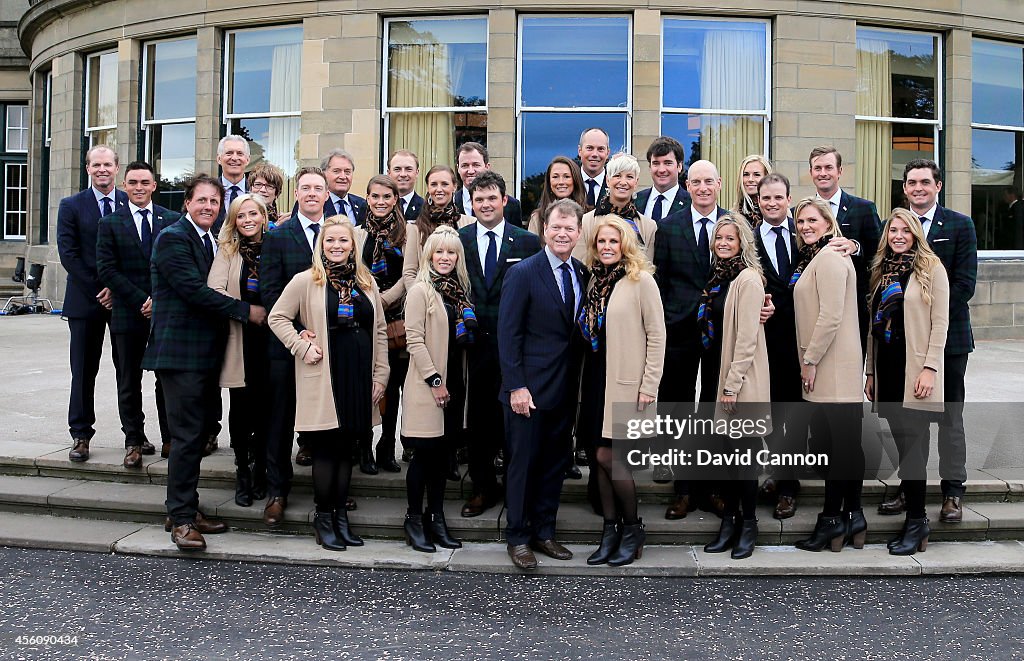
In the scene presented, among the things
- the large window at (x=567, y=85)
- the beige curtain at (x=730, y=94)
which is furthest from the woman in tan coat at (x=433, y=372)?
the beige curtain at (x=730, y=94)

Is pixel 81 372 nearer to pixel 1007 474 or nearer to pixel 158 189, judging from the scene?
pixel 1007 474

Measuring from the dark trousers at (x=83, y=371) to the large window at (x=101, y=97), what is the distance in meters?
9.98

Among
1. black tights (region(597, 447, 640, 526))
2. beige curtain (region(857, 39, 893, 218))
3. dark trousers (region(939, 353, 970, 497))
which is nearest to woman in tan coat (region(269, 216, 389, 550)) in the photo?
black tights (region(597, 447, 640, 526))

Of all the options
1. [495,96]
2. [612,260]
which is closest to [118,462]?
[612,260]

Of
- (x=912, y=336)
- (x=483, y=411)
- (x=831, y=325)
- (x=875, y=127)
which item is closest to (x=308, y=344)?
(x=483, y=411)

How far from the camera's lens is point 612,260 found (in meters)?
5.25

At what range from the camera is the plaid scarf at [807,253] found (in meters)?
5.56

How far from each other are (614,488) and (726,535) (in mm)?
743

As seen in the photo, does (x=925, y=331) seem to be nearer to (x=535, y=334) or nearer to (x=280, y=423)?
(x=535, y=334)

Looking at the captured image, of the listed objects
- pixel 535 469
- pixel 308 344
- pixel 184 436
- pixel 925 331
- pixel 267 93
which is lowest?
pixel 535 469

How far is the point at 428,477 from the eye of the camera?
18.4 ft

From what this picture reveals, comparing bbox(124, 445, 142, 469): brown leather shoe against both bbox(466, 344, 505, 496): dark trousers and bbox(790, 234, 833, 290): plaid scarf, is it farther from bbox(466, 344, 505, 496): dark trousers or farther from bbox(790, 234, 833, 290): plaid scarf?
bbox(790, 234, 833, 290): plaid scarf

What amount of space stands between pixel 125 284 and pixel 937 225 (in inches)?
202

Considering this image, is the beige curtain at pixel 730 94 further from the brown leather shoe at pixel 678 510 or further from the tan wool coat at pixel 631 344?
the tan wool coat at pixel 631 344
